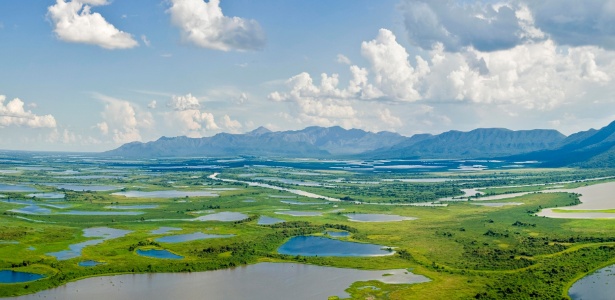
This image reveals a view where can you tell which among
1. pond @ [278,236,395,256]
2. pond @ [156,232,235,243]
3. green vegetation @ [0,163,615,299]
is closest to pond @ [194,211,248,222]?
green vegetation @ [0,163,615,299]

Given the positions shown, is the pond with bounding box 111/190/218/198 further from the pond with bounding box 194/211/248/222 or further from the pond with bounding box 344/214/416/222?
the pond with bounding box 344/214/416/222

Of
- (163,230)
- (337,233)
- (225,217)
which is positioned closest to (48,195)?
(225,217)

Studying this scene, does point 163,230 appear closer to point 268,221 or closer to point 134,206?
point 268,221

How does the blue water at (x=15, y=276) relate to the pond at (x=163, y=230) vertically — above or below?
below

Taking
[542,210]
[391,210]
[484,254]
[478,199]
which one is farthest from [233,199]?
[484,254]

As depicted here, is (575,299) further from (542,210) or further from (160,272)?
(542,210)

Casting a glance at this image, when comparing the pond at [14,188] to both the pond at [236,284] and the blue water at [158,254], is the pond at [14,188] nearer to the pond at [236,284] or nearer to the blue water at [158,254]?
the blue water at [158,254]

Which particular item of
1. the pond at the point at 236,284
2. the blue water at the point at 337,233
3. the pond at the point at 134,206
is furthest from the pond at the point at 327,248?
the pond at the point at 134,206
